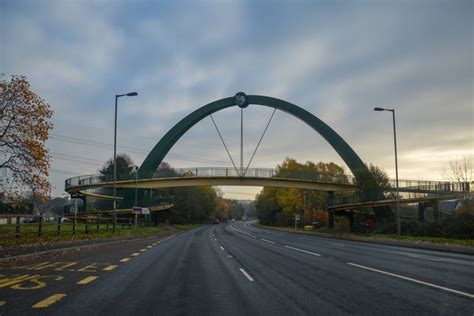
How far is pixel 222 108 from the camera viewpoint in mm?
64500

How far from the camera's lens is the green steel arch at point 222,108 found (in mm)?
60719

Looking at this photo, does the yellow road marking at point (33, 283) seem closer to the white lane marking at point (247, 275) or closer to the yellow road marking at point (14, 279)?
the yellow road marking at point (14, 279)

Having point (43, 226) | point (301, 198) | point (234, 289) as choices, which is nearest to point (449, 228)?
point (234, 289)

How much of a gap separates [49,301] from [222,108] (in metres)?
58.2

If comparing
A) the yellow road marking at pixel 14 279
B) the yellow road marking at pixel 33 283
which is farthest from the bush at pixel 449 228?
the yellow road marking at pixel 14 279

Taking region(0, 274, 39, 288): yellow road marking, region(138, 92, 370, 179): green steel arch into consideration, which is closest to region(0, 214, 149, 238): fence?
region(0, 274, 39, 288): yellow road marking

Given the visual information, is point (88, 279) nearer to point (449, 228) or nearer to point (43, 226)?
point (449, 228)

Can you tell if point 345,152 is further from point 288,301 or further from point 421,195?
point 288,301

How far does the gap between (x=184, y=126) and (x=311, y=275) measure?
54.9 m

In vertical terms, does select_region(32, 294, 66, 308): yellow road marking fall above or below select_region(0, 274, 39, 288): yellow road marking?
above

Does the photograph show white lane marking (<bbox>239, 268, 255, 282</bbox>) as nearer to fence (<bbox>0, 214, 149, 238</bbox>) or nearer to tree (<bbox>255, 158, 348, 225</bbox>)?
fence (<bbox>0, 214, 149, 238</bbox>)

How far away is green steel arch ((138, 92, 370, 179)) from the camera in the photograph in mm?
60719

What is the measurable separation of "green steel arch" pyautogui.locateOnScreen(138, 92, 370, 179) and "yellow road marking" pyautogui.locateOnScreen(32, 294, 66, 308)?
52.4 meters

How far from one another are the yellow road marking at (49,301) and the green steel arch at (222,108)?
2063 inches
